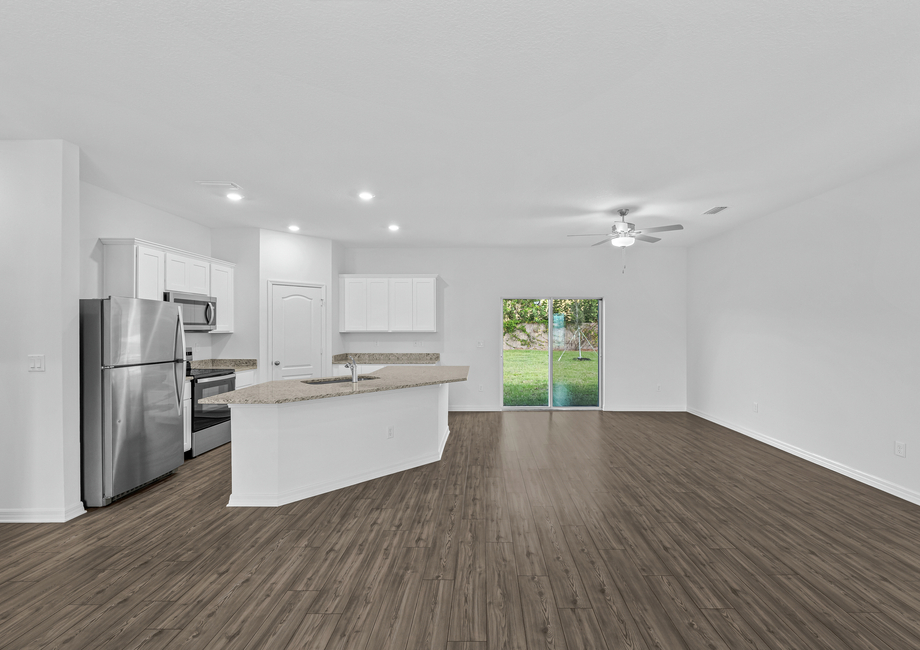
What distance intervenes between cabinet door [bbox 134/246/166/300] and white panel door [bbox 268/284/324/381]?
1.53m

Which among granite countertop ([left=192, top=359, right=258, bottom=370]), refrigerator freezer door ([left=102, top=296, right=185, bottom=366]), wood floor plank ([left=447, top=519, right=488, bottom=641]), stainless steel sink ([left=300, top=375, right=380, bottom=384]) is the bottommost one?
wood floor plank ([left=447, top=519, right=488, bottom=641])

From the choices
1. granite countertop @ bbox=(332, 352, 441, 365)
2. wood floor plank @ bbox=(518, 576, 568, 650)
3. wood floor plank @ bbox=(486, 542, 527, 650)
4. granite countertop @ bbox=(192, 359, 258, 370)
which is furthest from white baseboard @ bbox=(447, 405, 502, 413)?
wood floor plank @ bbox=(518, 576, 568, 650)

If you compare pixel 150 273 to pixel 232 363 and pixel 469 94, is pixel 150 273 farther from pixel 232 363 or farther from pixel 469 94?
pixel 469 94

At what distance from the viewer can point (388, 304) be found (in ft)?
22.3

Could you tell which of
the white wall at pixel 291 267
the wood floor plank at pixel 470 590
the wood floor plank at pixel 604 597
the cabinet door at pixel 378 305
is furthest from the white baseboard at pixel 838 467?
the white wall at pixel 291 267

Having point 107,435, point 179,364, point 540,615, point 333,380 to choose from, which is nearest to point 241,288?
point 179,364

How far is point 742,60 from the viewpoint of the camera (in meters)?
2.11

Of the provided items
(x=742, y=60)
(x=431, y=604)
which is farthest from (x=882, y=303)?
(x=431, y=604)

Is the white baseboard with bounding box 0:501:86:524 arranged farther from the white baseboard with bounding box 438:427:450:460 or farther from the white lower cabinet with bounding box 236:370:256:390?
the white baseboard with bounding box 438:427:450:460

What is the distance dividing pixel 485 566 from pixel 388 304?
4876 millimetres

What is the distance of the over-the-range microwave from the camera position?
15.1 ft

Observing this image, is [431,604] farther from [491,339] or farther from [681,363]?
[681,363]

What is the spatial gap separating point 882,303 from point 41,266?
688 cm

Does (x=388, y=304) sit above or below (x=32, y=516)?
above
